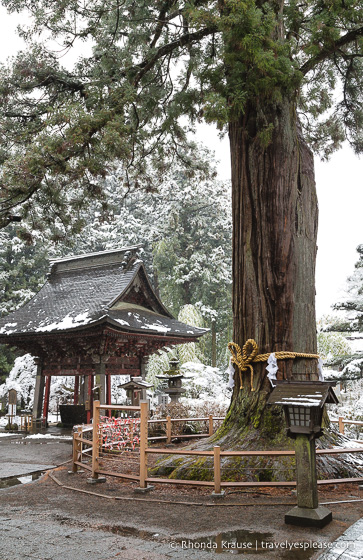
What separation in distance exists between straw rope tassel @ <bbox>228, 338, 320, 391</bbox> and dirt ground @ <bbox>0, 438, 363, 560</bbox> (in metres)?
1.70

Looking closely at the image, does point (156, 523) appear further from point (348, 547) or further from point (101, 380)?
point (101, 380)

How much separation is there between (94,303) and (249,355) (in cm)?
929

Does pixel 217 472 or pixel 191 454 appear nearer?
pixel 217 472

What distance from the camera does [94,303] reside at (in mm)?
15305

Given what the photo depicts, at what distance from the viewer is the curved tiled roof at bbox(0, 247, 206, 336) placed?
1453cm

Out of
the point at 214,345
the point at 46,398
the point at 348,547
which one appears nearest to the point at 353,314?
the point at 348,547

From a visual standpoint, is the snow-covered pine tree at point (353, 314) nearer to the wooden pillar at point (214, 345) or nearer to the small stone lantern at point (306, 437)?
the small stone lantern at point (306, 437)

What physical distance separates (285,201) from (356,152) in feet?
13.5

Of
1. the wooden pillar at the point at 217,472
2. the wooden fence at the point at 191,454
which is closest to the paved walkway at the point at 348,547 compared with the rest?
the wooden fence at the point at 191,454

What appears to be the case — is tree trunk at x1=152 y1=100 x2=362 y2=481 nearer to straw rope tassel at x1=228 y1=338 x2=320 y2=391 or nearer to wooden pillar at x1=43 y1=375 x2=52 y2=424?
straw rope tassel at x1=228 y1=338 x2=320 y2=391

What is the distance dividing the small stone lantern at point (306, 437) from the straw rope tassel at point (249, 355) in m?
1.92

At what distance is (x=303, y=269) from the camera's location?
23.0 feet

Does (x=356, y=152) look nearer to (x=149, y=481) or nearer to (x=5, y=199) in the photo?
(x=5, y=199)

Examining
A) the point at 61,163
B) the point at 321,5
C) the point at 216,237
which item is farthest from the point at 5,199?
the point at 216,237
